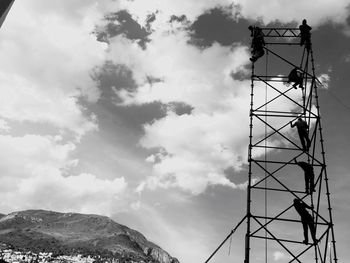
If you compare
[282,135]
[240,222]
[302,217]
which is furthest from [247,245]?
[282,135]

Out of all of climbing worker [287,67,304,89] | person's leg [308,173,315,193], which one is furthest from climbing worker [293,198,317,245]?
climbing worker [287,67,304,89]

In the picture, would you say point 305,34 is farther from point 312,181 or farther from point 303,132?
point 312,181

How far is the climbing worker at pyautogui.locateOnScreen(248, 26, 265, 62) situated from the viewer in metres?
15.0

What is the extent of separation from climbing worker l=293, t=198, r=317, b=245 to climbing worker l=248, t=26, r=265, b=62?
256 inches

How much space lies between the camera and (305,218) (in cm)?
1151

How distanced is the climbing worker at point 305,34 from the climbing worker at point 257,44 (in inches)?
63.3

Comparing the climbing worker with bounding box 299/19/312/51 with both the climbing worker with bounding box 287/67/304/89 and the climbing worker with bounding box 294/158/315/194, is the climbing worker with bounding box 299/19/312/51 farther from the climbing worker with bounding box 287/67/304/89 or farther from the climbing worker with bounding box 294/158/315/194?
the climbing worker with bounding box 294/158/315/194

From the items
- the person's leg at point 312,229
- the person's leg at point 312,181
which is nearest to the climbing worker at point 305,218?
the person's leg at point 312,229

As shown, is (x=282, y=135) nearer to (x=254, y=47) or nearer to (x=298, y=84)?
(x=298, y=84)

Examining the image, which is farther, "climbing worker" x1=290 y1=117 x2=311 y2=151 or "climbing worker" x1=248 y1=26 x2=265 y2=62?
"climbing worker" x1=248 y1=26 x2=265 y2=62

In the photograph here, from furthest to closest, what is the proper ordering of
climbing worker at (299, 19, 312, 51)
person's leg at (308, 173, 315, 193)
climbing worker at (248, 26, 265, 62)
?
climbing worker at (248, 26, 265, 62), climbing worker at (299, 19, 312, 51), person's leg at (308, 173, 315, 193)

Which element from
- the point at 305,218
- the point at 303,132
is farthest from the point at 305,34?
the point at 305,218

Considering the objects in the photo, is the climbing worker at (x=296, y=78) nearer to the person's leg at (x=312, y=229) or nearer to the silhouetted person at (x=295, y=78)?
the silhouetted person at (x=295, y=78)

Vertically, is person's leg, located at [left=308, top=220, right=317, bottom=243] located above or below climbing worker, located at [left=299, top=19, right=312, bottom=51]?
below
